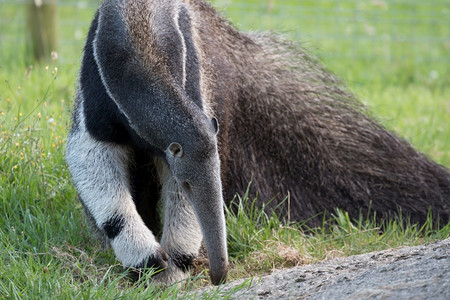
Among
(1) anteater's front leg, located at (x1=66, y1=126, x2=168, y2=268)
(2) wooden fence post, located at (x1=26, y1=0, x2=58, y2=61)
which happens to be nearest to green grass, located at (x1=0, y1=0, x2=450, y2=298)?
(1) anteater's front leg, located at (x1=66, y1=126, x2=168, y2=268)

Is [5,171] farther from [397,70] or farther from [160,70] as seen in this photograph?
[397,70]

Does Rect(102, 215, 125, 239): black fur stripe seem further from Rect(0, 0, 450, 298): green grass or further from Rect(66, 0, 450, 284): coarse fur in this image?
Rect(0, 0, 450, 298): green grass

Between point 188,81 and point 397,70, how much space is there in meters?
7.68

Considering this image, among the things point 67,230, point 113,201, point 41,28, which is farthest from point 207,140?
point 41,28

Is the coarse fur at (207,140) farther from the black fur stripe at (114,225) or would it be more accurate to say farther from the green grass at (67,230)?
the green grass at (67,230)

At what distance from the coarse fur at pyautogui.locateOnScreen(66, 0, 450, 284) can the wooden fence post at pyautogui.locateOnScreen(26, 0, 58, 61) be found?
4552mm

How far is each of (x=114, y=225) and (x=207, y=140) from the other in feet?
3.08

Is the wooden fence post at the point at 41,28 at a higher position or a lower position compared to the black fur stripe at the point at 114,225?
higher

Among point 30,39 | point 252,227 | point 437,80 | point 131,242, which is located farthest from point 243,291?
point 437,80

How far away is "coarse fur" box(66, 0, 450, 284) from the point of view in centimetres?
372

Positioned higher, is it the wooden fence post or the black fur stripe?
the wooden fence post

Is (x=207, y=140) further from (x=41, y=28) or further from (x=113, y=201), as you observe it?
(x=41, y=28)

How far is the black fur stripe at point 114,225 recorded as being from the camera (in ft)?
13.6

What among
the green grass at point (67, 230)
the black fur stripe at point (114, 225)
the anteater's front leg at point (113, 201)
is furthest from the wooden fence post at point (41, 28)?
the black fur stripe at point (114, 225)
